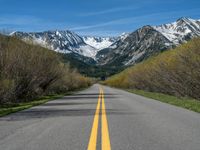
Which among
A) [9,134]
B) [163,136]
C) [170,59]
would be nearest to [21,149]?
[9,134]

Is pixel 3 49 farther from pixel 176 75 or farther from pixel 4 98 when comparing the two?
pixel 176 75

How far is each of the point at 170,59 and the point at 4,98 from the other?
17384mm

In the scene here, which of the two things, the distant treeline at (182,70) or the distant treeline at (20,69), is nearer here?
the distant treeline at (20,69)

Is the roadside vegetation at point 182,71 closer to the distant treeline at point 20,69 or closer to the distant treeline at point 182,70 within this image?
the distant treeline at point 182,70

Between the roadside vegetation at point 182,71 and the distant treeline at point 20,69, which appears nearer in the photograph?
the distant treeline at point 20,69

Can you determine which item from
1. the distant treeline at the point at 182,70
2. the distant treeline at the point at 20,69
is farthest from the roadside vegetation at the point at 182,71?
the distant treeline at the point at 20,69

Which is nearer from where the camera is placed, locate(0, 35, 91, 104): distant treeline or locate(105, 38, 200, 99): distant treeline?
locate(0, 35, 91, 104): distant treeline

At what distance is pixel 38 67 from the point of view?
124 ft

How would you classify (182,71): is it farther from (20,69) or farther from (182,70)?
(20,69)

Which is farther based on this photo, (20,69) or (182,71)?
(182,71)

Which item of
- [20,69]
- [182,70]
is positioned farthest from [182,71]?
[20,69]

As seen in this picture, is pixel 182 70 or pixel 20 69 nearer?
pixel 20 69

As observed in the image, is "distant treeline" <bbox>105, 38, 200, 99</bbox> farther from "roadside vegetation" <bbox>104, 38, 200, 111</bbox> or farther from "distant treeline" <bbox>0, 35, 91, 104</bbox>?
"distant treeline" <bbox>0, 35, 91, 104</bbox>

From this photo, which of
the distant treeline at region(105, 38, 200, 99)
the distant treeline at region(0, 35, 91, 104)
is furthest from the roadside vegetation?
the distant treeline at region(0, 35, 91, 104)
